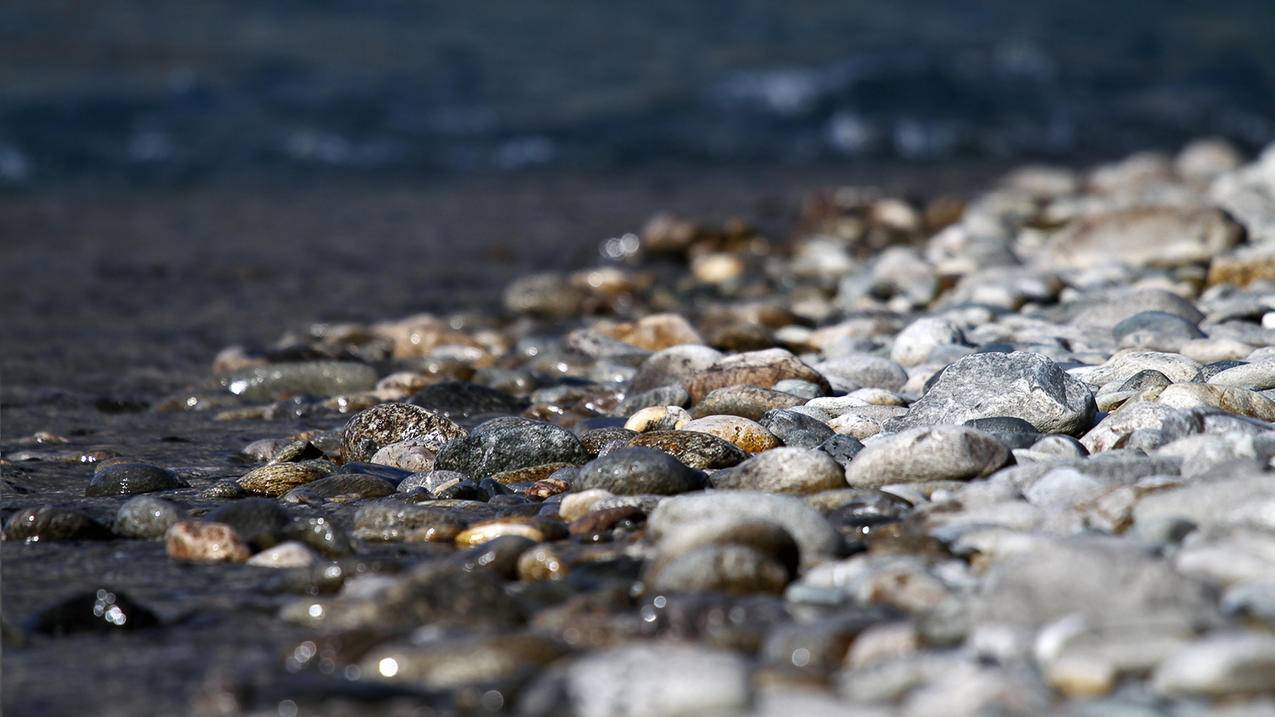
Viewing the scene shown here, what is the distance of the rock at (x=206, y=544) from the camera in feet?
9.09

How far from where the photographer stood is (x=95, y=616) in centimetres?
240

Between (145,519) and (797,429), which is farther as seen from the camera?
(797,429)

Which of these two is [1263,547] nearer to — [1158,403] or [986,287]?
[1158,403]

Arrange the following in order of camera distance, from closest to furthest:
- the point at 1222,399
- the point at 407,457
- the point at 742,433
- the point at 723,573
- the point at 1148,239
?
the point at 723,573 → the point at 1222,399 → the point at 742,433 → the point at 407,457 → the point at 1148,239

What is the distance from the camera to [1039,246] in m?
6.63

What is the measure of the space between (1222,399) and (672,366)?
5.40 ft

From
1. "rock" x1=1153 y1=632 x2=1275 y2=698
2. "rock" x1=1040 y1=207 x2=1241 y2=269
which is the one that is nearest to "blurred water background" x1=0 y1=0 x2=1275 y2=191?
"rock" x1=1040 y1=207 x2=1241 y2=269

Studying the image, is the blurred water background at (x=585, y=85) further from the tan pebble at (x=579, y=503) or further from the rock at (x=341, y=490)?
the tan pebble at (x=579, y=503)

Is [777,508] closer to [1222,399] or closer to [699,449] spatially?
[699,449]

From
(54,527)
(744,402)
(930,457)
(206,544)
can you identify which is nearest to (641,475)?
(930,457)

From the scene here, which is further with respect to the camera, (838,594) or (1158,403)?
(1158,403)

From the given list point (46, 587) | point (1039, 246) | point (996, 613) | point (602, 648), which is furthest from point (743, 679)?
point (1039, 246)

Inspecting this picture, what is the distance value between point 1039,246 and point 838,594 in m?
4.68

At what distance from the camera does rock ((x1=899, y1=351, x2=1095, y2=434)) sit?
3.19 m
